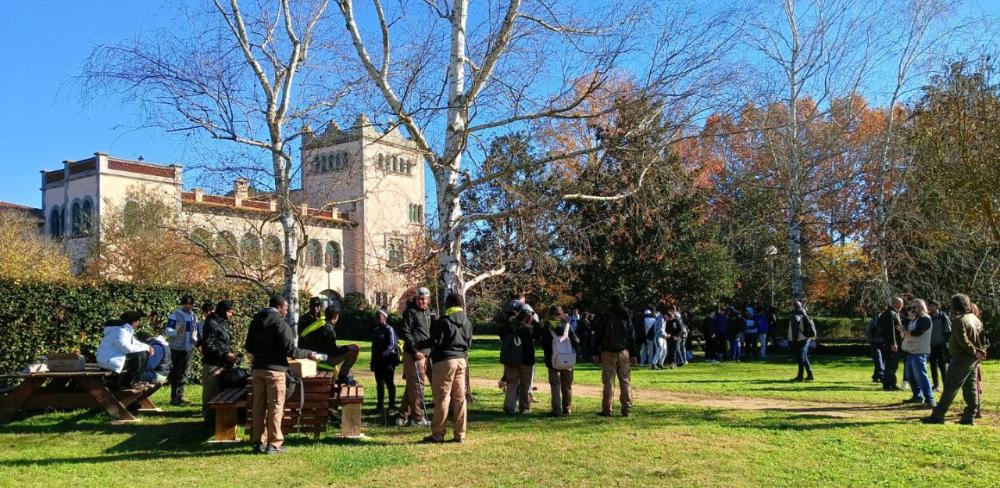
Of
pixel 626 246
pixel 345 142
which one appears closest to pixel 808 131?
pixel 626 246

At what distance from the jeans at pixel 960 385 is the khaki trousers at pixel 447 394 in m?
5.91

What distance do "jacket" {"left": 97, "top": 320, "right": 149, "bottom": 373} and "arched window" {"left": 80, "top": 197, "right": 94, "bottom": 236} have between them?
33602 millimetres

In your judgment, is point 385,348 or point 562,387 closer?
point 385,348

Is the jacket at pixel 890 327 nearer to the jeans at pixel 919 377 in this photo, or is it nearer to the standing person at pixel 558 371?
the jeans at pixel 919 377

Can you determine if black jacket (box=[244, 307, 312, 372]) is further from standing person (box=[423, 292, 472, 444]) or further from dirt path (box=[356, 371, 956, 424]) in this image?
dirt path (box=[356, 371, 956, 424])

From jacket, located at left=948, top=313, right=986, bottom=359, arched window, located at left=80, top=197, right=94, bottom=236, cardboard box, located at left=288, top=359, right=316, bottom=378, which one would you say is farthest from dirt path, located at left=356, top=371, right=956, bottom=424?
arched window, located at left=80, top=197, right=94, bottom=236

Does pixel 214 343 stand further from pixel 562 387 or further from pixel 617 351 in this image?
pixel 617 351

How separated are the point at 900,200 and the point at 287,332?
20.2 m

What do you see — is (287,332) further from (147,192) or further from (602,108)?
(147,192)

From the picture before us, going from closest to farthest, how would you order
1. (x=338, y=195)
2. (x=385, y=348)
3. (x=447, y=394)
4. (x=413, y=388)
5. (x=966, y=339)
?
(x=447, y=394)
(x=966, y=339)
(x=413, y=388)
(x=385, y=348)
(x=338, y=195)

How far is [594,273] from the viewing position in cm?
2612

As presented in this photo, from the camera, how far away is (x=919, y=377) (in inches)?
444

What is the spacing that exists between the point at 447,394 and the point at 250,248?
836cm

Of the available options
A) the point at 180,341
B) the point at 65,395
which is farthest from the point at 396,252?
the point at 65,395
